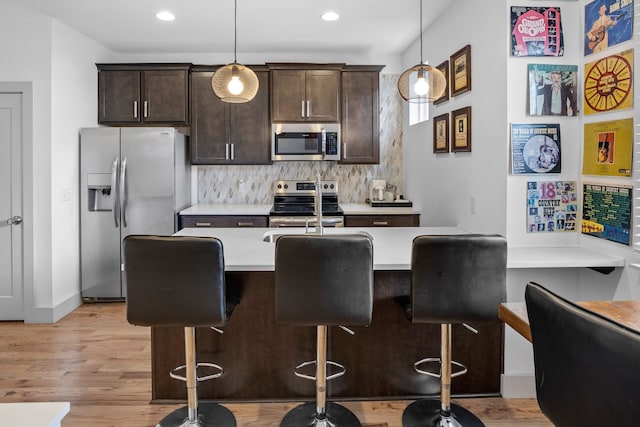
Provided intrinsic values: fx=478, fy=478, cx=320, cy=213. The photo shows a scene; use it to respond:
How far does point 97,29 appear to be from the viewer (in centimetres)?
434

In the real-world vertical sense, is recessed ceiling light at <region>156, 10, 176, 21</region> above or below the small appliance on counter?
above

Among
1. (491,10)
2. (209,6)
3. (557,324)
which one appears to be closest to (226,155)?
(209,6)

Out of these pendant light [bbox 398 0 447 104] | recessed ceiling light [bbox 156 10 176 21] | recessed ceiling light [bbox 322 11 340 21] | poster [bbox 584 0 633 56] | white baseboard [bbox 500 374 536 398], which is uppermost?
recessed ceiling light [bbox 322 11 340 21]

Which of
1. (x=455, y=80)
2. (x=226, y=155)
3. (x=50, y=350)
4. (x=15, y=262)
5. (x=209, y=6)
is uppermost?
(x=209, y=6)

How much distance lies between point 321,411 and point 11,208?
3269mm

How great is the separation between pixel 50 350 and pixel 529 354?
3156 millimetres

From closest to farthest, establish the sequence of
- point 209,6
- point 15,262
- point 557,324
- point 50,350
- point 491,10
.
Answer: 1. point 557,324
2. point 491,10
3. point 50,350
4. point 209,6
5. point 15,262

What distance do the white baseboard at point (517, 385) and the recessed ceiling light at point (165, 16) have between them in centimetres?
358

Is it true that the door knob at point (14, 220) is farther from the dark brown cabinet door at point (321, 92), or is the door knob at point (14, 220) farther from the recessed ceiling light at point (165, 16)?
the dark brown cabinet door at point (321, 92)

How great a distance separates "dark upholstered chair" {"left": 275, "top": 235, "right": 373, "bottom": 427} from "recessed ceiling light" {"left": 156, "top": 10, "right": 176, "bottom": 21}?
272 centimetres

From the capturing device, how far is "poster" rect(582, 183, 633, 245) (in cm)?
230

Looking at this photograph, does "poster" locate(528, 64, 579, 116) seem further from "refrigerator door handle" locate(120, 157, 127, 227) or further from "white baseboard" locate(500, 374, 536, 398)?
"refrigerator door handle" locate(120, 157, 127, 227)

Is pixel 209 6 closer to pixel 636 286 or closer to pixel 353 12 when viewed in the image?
pixel 353 12

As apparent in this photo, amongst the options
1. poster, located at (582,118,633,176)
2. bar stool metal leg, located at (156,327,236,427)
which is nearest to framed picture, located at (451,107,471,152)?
poster, located at (582,118,633,176)
